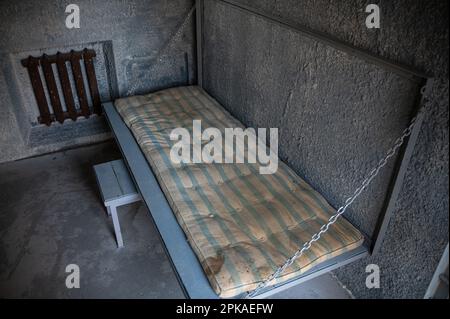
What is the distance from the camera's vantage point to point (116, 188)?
2.59 m

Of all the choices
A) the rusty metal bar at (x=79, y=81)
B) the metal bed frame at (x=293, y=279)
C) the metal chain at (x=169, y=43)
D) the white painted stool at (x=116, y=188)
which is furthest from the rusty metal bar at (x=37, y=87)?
the metal bed frame at (x=293, y=279)

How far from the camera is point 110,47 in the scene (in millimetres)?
3572

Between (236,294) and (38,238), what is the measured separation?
1.76m

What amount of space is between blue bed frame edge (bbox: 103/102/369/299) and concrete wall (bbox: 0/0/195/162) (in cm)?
128

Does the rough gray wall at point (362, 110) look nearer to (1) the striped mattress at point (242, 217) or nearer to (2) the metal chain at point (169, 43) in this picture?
(1) the striped mattress at point (242, 217)

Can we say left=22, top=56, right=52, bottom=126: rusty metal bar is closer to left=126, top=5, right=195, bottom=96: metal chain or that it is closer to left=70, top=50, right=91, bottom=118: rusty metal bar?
left=70, top=50, right=91, bottom=118: rusty metal bar

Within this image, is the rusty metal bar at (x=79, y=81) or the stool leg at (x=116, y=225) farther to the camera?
the rusty metal bar at (x=79, y=81)

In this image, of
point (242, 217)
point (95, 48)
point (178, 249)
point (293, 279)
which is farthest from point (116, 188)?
point (95, 48)

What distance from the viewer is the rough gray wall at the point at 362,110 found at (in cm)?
163

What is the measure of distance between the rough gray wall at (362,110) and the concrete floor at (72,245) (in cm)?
68

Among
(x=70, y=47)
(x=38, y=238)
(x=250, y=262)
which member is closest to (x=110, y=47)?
(x=70, y=47)

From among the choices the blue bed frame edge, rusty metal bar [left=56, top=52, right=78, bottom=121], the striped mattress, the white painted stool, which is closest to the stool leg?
the white painted stool
